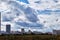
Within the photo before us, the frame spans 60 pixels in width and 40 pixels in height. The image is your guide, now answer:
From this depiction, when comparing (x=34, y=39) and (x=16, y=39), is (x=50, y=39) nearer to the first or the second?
(x=34, y=39)

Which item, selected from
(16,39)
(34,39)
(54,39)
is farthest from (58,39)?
(16,39)

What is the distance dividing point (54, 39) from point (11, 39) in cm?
910

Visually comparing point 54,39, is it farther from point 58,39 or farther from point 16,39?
point 16,39

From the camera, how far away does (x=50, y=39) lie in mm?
43031

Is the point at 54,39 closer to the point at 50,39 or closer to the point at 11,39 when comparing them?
the point at 50,39

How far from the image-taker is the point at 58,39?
42188 mm

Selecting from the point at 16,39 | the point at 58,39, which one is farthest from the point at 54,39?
the point at 16,39

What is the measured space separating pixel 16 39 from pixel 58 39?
29.0ft

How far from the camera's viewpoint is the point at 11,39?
4344cm

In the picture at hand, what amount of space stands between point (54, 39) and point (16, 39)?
8.02 metres

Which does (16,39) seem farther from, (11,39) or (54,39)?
(54,39)

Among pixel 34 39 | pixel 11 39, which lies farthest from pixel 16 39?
pixel 34 39

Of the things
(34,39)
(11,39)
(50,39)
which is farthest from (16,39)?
(50,39)

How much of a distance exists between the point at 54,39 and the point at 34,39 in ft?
13.8
